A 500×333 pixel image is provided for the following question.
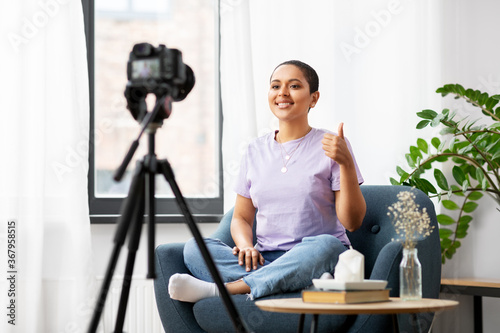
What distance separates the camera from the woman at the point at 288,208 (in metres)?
2.01

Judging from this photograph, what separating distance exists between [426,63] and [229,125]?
3.21 ft

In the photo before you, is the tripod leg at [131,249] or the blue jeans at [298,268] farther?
the blue jeans at [298,268]

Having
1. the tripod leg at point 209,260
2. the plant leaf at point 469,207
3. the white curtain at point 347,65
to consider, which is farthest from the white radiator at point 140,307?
the tripod leg at point 209,260

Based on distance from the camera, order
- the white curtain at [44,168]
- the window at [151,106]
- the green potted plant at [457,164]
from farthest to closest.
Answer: the window at [151,106] → the white curtain at [44,168] → the green potted plant at [457,164]

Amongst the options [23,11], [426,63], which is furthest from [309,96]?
[23,11]

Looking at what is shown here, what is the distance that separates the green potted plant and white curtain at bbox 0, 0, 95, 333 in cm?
144

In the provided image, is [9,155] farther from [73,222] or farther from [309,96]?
[309,96]

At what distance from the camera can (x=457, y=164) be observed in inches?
120

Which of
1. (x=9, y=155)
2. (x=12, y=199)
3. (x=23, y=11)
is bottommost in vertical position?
(x=12, y=199)

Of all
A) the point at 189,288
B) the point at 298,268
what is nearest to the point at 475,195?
the point at 298,268

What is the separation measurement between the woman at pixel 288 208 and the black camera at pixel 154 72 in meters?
0.71

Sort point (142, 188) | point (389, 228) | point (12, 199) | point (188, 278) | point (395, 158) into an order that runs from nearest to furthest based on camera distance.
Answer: point (142, 188) → point (188, 278) → point (389, 228) → point (12, 199) → point (395, 158)

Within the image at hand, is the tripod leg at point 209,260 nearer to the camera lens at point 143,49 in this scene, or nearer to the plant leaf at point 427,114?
the camera lens at point 143,49

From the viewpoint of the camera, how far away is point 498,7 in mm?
3086
